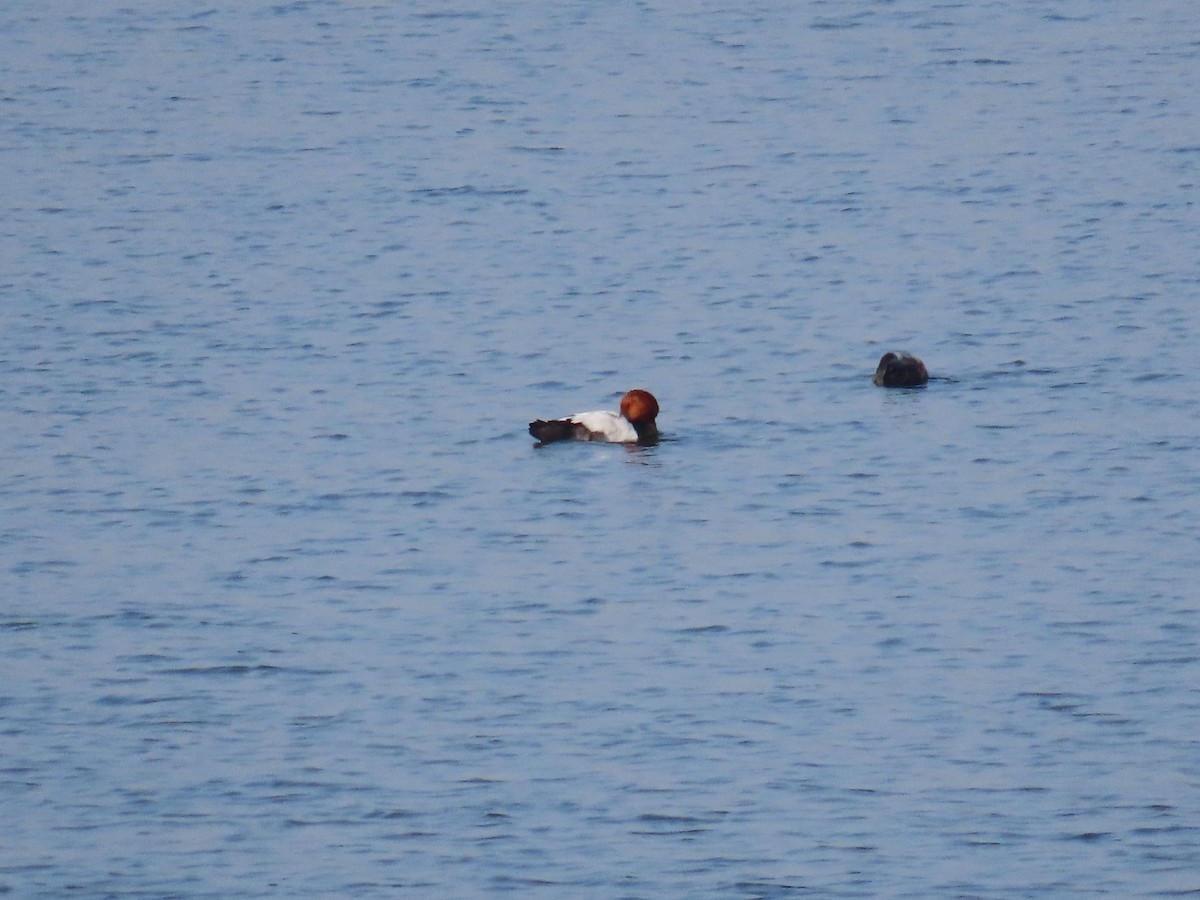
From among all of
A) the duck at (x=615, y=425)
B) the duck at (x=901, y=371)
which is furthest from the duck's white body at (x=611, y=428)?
the duck at (x=901, y=371)

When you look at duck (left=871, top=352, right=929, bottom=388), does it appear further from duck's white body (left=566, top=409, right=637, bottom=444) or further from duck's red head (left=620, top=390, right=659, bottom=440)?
duck's white body (left=566, top=409, right=637, bottom=444)

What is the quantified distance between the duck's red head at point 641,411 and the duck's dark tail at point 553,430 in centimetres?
43

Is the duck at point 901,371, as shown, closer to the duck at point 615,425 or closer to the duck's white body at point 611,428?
the duck at point 615,425

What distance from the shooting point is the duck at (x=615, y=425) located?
18.1 metres

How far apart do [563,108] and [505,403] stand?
1675 cm

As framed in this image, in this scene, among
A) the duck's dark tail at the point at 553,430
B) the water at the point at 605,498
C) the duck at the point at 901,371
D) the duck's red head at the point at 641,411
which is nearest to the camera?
the water at the point at 605,498

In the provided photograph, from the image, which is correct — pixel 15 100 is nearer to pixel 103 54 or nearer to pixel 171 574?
pixel 103 54

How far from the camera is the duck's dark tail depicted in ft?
59.6

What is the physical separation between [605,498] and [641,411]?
1.27 meters

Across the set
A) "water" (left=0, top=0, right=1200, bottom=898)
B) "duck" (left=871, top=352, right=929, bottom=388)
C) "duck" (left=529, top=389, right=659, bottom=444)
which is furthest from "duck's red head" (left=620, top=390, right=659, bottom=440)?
"duck" (left=871, top=352, right=929, bottom=388)

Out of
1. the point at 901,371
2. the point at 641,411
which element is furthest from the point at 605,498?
the point at 901,371

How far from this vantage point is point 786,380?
20.5 meters

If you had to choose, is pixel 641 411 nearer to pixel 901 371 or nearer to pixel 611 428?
pixel 611 428

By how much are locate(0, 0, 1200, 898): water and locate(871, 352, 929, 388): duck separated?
25 cm
